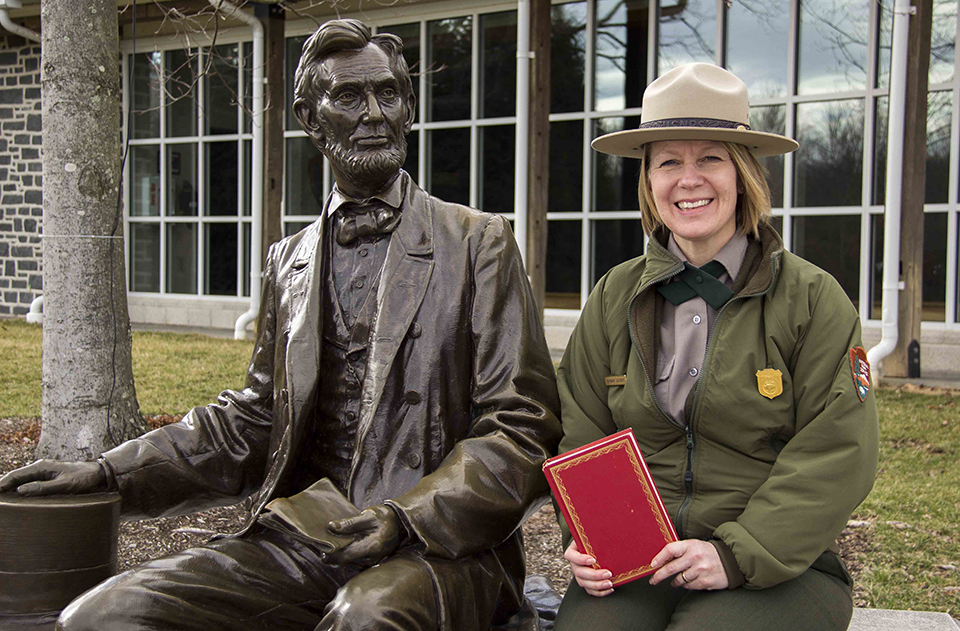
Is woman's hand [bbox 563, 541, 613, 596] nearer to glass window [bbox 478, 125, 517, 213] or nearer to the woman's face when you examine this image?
the woman's face

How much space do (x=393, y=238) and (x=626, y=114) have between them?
8.61m

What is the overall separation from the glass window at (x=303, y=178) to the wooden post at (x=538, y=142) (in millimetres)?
4005

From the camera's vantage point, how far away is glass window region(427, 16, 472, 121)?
1130 cm

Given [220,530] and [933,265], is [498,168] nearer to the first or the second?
[933,265]

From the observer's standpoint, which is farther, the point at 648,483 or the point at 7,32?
the point at 7,32

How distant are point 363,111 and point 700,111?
2.58ft

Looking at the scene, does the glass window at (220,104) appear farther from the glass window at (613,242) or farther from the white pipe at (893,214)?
the white pipe at (893,214)

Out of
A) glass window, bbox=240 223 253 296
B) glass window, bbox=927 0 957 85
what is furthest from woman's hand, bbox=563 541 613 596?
glass window, bbox=240 223 253 296

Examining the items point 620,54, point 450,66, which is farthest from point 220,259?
point 620,54

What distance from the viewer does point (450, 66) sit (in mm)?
11406

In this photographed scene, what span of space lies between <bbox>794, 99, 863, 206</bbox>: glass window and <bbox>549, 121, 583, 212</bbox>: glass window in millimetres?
2418

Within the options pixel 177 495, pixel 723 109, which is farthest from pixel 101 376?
pixel 723 109

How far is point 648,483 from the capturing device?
1.98 m

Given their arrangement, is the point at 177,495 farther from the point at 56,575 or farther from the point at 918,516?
the point at 918,516
